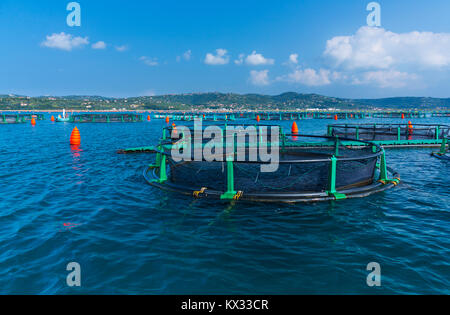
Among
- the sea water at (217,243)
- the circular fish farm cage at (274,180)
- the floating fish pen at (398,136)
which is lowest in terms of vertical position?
the sea water at (217,243)

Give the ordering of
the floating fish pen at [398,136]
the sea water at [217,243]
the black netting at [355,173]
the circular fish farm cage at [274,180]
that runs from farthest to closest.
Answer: the floating fish pen at [398,136]
the black netting at [355,173]
the circular fish farm cage at [274,180]
the sea water at [217,243]

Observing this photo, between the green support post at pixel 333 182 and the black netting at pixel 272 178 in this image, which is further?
the black netting at pixel 272 178

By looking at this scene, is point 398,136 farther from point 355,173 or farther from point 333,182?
point 333,182

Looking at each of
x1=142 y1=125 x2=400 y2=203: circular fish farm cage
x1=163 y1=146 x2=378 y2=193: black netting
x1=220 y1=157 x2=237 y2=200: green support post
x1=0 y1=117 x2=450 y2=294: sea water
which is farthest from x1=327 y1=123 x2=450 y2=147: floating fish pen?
x1=220 y1=157 x2=237 y2=200: green support post

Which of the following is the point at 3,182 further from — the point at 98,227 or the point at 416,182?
the point at 416,182

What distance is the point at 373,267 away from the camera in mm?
6070

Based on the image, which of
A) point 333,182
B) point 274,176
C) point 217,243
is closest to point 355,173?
point 333,182

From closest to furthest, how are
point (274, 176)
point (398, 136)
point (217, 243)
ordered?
Result: point (217, 243) → point (274, 176) → point (398, 136)

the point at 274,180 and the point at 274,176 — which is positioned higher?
the point at 274,180

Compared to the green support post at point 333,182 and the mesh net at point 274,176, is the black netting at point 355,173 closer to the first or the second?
the mesh net at point 274,176

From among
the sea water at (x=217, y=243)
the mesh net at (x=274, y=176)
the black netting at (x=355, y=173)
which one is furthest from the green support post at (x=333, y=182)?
the black netting at (x=355, y=173)
